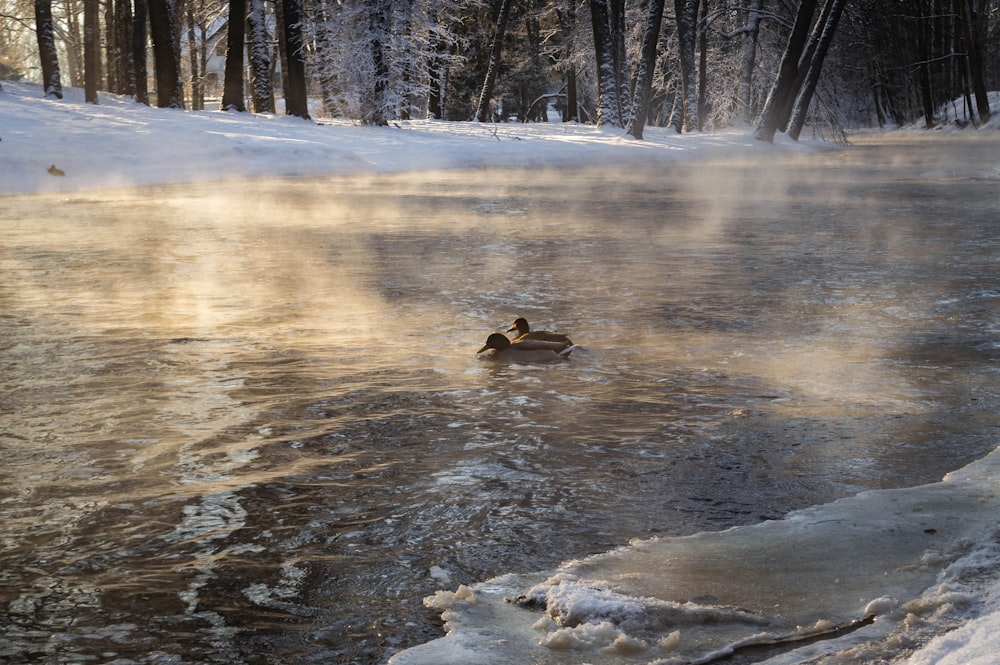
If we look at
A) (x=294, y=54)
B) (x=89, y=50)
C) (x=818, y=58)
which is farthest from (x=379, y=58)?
(x=818, y=58)

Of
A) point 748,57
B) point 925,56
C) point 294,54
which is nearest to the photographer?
point 294,54

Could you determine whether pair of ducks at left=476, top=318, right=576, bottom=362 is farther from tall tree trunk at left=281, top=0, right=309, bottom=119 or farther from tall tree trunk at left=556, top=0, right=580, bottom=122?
tall tree trunk at left=556, top=0, right=580, bottom=122

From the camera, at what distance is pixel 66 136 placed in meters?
19.9

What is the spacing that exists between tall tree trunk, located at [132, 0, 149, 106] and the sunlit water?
71.3 ft

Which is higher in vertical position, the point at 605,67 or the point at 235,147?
the point at 605,67

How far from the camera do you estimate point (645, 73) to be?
31516 millimetres

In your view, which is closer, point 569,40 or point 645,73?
point 645,73

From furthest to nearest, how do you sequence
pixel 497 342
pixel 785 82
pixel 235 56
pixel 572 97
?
pixel 572 97
pixel 785 82
pixel 235 56
pixel 497 342

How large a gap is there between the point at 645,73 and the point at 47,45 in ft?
49.5

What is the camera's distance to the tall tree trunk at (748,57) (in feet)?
127

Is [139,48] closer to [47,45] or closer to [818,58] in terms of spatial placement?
[47,45]

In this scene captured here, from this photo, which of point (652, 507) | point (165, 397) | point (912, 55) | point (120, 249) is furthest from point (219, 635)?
point (912, 55)

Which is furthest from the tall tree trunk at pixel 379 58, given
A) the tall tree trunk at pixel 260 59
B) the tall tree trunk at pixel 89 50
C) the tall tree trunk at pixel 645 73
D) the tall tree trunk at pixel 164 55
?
the tall tree trunk at pixel 89 50

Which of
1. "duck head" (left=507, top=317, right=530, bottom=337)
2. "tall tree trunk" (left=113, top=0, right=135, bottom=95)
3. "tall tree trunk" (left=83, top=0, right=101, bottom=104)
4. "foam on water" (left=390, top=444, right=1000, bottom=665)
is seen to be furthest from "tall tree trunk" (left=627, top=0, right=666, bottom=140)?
"foam on water" (left=390, top=444, right=1000, bottom=665)
